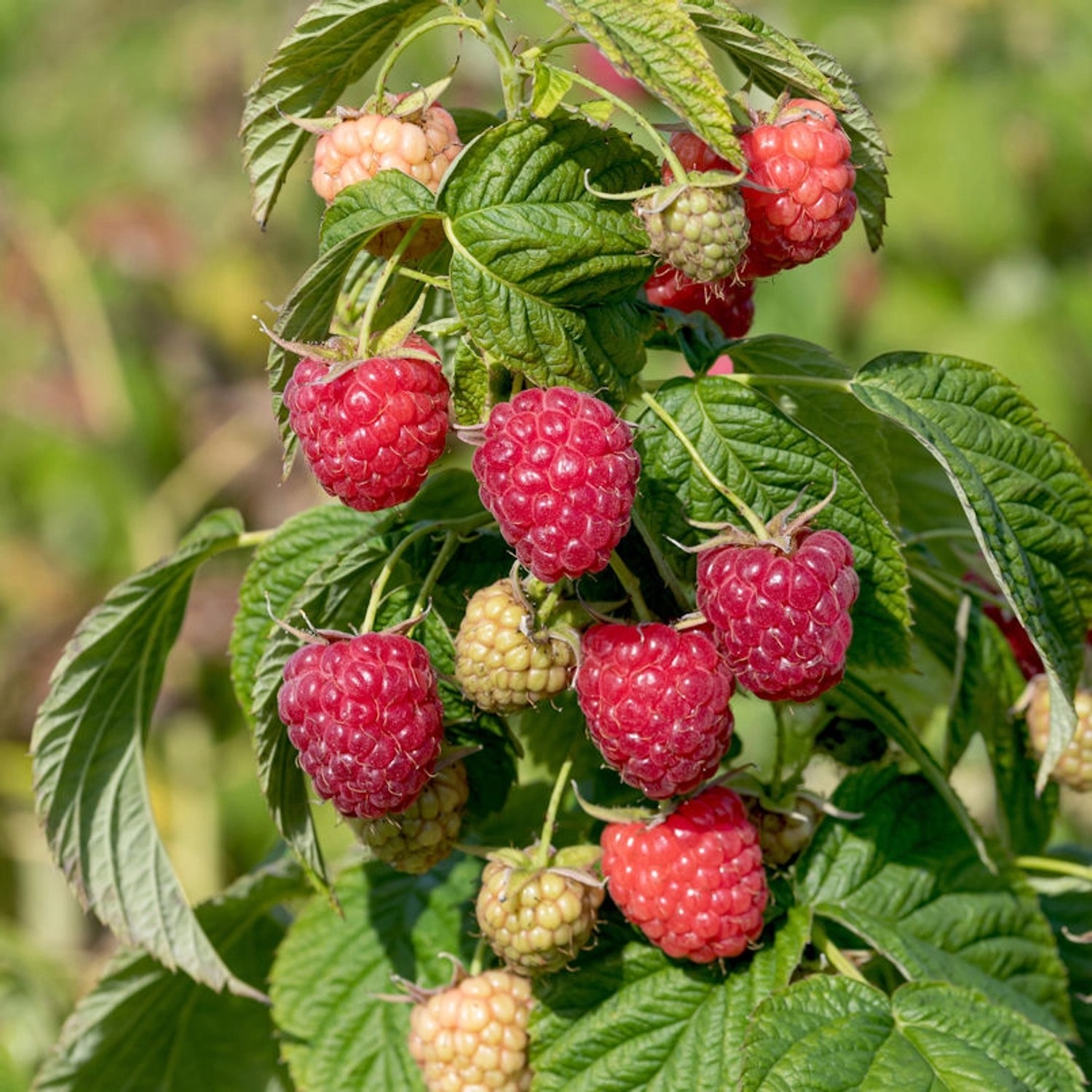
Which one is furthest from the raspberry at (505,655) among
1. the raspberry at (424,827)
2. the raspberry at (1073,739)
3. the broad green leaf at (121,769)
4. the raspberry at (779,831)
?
the raspberry at (1073,739)

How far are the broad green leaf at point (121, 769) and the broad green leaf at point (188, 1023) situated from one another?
13 cm

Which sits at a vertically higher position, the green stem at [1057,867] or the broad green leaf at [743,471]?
the broad green leaf at [743,471]

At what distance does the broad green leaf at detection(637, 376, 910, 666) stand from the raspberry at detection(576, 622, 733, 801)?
10 cm

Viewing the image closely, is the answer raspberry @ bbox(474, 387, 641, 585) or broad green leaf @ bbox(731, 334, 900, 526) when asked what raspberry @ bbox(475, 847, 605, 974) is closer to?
raspberry @ bbox(474, 387, 641, 585)

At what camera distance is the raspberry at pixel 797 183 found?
43.9 inches

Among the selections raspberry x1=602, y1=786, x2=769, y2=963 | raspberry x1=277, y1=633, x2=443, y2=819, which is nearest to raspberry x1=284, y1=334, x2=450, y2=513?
raspberry x1=277, y1=633, x2=443, y2=819

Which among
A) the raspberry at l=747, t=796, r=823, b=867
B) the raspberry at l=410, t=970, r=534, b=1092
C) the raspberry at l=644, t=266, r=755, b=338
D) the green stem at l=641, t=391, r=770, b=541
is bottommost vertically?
the raspberry at l=410, t=970, r=534, b=1092

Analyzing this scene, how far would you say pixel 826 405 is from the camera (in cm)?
130

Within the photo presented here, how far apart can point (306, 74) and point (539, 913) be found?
69 cm

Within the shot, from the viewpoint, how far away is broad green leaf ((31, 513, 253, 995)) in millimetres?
1390

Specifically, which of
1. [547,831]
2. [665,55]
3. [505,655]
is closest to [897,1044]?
[547,831]

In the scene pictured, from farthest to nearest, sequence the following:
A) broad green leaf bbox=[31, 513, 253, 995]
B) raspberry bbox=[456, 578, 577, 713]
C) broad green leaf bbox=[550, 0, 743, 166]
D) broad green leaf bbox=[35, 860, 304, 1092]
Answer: broad green leaf bbox=[35, 860, 304, 1092] < broad green leaf bbox=[31, 513, 253, 995] < raspberry bbox=[456, 578, 577, 713] < broad green leaf bbox=[550, 0, 743, 166]

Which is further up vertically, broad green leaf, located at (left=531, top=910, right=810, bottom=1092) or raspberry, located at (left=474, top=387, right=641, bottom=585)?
raspberry, located at (left=474, top=387, right=641, bottom=585)

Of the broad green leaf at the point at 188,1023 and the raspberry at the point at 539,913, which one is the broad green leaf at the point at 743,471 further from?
the broad green leaf at the point at 188,1023
